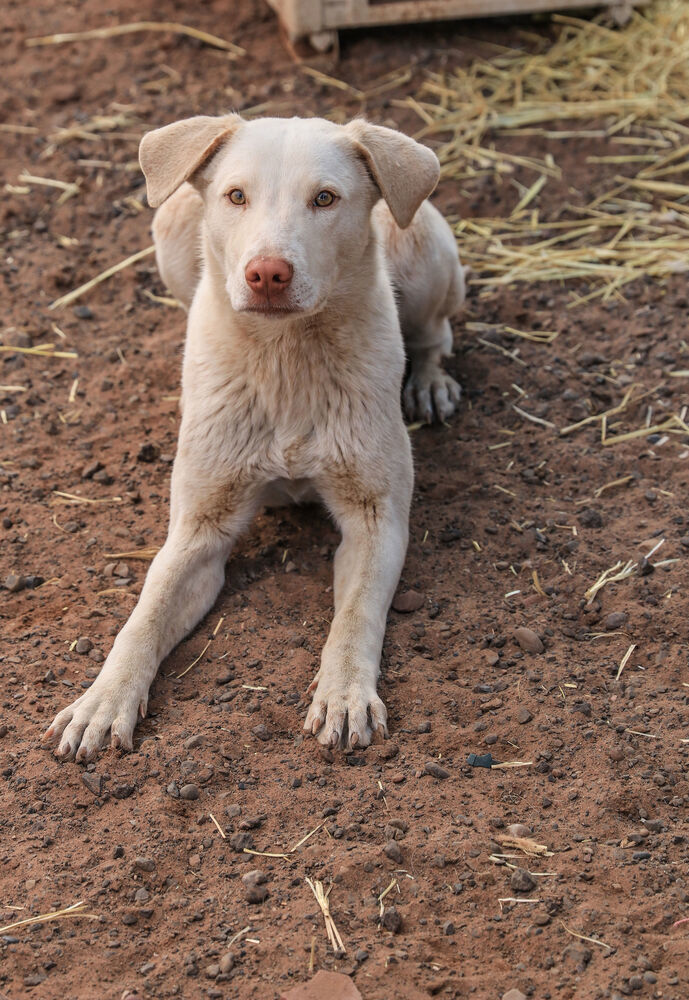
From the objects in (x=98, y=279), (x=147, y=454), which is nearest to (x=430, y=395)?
(x=147, y=454)

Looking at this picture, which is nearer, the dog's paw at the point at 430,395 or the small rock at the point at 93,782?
the small rock at the point at 93,782

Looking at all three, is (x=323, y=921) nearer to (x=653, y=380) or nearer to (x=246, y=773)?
(x=246, y=773)

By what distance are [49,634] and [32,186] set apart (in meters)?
3.60

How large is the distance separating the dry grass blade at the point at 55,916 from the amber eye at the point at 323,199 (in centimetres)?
203

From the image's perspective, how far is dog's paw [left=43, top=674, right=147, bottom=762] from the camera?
3408 millimetres

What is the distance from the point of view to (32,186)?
6.71m

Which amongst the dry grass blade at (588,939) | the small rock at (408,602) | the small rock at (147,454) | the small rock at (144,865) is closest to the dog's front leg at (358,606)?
the small rock at (408,602)

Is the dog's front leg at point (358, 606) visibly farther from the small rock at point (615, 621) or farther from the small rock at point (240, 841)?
the small rock at point (615, 621)

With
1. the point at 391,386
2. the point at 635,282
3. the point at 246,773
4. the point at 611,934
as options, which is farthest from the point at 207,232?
the point at 635,282

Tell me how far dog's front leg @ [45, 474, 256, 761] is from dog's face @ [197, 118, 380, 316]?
80 cm

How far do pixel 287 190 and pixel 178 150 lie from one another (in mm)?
481

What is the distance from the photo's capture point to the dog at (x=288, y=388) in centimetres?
350

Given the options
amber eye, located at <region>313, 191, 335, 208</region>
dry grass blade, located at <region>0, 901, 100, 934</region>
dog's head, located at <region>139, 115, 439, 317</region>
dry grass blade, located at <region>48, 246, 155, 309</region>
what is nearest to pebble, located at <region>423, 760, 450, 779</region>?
dry grass blade, located at <region>0, 901, 100, 934</region>

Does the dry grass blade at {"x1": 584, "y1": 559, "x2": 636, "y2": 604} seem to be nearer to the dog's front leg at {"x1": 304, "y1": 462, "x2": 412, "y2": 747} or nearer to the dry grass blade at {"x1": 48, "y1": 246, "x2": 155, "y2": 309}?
the dog's front leg at {"x1": 304, "y1": 462, "x2": 412, "y2": 747}
